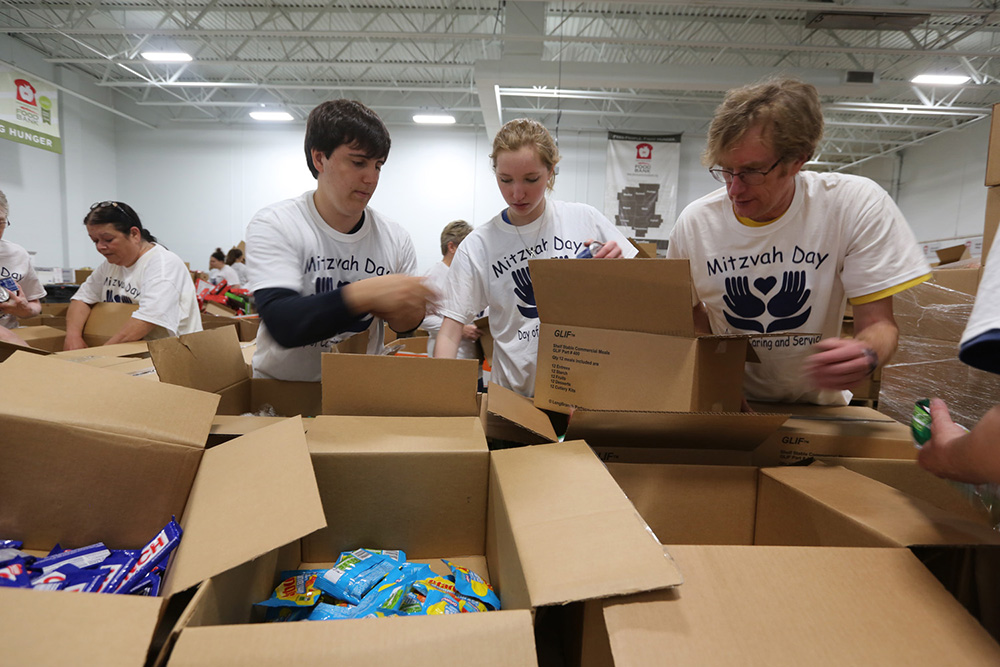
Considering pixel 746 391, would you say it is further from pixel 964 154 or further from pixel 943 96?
pixel 964 154

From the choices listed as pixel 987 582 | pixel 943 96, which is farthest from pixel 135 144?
pixel 943 96

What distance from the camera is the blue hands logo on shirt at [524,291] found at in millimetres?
1519

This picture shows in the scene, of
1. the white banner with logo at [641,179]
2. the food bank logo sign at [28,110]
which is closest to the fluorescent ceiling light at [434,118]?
the white banner with logo at [641,179]

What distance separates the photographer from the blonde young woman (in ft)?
4.87

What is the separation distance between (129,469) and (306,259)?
0.68m

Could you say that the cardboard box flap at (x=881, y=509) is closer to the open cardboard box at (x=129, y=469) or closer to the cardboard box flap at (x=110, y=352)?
the open cardboard box at (x=129, y=469)

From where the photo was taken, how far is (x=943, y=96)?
24.6 ft

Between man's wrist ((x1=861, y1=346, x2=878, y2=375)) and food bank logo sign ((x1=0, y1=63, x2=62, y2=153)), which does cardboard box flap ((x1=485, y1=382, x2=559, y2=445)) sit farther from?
food bank logo sign ((x1=0, y1=63, x2=62, y2=153))

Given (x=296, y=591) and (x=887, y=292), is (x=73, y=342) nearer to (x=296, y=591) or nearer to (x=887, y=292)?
(x=296, y=591)

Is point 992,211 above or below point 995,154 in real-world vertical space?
below

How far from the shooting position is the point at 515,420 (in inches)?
36.8

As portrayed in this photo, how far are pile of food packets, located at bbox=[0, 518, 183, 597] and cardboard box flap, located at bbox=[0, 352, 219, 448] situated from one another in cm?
18

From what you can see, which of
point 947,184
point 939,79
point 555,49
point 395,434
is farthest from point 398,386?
point 947,184

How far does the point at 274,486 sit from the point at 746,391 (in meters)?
1.08
